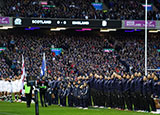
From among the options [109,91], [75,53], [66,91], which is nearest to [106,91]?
[109,91]

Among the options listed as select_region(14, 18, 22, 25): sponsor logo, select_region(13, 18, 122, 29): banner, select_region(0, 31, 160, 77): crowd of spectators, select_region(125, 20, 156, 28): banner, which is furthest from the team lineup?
select_region(125, 20, 156, 28): banner

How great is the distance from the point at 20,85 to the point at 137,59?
22.6 metres

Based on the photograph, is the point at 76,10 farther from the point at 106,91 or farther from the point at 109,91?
the point at 109,91

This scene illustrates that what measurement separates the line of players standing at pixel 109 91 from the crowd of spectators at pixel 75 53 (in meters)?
17.1

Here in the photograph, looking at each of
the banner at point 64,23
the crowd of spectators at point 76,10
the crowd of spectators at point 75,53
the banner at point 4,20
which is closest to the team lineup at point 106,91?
the crowd of spectators at point 75,53

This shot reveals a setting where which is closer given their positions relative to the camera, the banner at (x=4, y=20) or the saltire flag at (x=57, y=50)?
the banner at (x=4, y=20)

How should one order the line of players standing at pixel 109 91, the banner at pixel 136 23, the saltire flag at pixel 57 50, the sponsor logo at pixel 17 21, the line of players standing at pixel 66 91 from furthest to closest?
the banner at pixel 136 23 < the saltire flag at pixel 57 50 < the sponsor logo at pixel 17 21 < the line of players standing at pixel 66 91 < the line of players standing at pixel 109 91

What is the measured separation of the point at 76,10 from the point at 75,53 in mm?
4939

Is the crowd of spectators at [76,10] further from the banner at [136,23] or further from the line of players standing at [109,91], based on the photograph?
the line of players standing at [109,91]

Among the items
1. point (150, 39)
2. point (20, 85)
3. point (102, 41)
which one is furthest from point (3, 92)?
point (150, 39)

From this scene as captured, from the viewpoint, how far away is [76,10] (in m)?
54.0

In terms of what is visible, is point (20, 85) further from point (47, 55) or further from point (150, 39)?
point (150, 39)

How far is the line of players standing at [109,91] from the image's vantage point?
21.4m

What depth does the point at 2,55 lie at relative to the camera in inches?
1916
